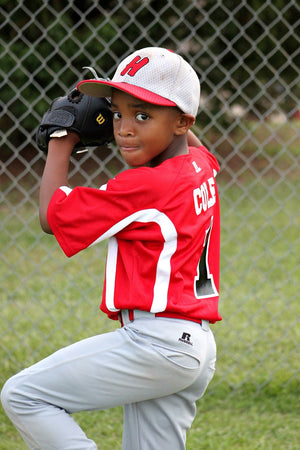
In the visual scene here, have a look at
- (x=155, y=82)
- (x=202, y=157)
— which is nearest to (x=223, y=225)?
(x=202, y=157)

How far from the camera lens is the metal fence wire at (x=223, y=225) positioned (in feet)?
13.2

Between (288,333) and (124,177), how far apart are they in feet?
8.29

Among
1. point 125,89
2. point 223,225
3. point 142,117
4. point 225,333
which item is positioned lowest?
point 223,225

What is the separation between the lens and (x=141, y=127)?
209cm

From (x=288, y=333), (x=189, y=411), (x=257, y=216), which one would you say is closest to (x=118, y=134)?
(x=189, y=411)

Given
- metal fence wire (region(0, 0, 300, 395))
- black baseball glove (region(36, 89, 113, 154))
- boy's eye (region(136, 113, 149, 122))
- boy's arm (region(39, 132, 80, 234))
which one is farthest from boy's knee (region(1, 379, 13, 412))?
metal fence wire (region(0, 0, 300, 395))

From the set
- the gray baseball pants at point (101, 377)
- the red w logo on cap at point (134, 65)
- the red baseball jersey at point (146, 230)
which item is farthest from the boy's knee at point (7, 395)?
the red w logo on cap at point (134, 65)

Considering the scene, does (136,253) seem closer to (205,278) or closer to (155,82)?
(205,278)

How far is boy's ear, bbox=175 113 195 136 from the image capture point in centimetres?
215

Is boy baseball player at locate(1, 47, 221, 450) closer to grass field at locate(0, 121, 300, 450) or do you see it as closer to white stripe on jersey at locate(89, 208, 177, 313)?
white stripe on jersey at locate(89, 208, 177, 313)

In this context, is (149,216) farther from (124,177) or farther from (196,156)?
Answer: (196,156)

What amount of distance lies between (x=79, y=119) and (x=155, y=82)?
0.26 metres

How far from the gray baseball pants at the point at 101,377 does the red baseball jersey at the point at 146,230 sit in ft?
0.25

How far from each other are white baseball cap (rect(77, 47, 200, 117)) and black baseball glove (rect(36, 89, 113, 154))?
1.5 inches
